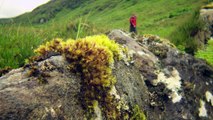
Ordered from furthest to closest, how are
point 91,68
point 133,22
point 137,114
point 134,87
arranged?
point 133,22 → point 134,87 → point 137,114 → point 91,68

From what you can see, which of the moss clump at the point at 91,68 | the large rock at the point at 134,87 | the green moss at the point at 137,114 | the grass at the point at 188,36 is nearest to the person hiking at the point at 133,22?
the grass at the point at 188,36

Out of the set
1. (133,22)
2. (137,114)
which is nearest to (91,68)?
(137,114)

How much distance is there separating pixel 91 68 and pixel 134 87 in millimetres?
1001

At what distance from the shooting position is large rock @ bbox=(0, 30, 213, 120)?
3.23 meters

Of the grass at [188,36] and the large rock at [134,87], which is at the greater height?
the large rock at [134,87]

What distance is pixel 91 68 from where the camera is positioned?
12.5ft

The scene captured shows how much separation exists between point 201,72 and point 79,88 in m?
3.28

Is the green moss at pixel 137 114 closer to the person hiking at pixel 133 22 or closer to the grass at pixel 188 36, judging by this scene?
the grass at pixel 188 36

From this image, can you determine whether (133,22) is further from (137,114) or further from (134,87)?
(137,114)

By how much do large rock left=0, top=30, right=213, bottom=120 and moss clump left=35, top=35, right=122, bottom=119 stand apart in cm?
9

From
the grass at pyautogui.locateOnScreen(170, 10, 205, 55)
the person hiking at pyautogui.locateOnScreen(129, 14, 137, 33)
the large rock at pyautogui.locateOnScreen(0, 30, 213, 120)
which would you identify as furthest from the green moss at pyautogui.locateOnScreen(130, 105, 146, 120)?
the person hiking at pyautogui.locateOnScreen(129, 14, 137, 33)

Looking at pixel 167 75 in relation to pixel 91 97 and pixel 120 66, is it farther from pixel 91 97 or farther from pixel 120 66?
pixel 91 97

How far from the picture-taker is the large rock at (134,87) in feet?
10.6

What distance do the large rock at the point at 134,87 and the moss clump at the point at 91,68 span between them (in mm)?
87
